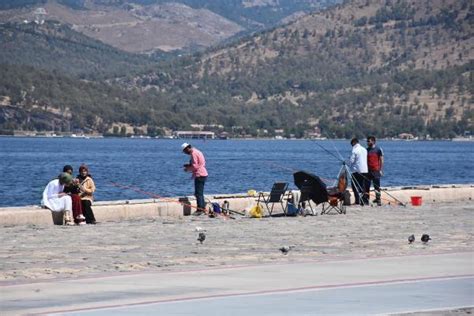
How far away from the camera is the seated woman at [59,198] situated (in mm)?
23344

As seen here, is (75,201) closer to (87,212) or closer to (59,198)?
(59,198)

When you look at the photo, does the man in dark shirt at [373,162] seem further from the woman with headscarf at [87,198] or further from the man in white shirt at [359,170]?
the woman with headscarf at [87,198]

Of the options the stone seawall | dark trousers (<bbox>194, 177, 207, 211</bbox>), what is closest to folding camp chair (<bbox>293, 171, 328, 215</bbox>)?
the stone seawall

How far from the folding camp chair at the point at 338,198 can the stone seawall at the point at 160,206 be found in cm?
107

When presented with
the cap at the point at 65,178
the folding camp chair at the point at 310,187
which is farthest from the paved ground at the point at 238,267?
the folding camp chair at the point at 310,187

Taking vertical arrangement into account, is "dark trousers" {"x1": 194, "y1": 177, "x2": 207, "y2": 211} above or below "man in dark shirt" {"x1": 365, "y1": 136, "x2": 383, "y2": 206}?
below

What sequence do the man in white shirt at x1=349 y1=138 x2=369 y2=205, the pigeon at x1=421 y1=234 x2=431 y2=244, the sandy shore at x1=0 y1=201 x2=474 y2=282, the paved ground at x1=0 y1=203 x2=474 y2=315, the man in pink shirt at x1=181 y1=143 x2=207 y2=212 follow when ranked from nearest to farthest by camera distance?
the paved ground at x1=0 y1=203 x2=474 y2=315, the sandy shore at x1=0 y1=201 x2=474 y2=282, the pigeon at x1=421 y1=234 x2=431 y2=244, the man in pink shirt at x1=181 y1=143 x2=207 y2=212, the man in white shirt at x1=349 y1=138 x2=369 y2=205

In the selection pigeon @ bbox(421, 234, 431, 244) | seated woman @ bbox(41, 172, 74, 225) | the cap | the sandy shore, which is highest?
the cap

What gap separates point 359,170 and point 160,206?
4.41 meters

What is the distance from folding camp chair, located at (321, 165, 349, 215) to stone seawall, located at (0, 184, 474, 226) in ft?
3.51

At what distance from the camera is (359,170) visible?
2798 centimetres

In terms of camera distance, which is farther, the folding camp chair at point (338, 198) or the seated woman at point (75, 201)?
the folding camp chair at point (338, 198)

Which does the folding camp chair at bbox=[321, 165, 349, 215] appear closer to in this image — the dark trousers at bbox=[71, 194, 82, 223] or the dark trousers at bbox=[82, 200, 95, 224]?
the dark trousers at bbox=[82, 200, 95, 224]

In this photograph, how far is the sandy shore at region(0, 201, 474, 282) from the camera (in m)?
16.6
